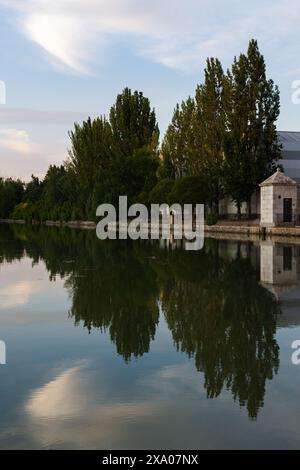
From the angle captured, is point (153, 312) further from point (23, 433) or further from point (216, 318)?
point (23, 433)

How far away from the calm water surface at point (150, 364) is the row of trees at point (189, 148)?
22049 millimetres

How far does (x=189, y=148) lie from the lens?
39188 millimetres

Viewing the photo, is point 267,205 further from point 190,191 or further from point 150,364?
point 150,364

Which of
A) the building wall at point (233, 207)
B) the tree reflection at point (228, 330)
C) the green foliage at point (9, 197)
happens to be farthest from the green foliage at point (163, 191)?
the green foliage at point (9, 197)

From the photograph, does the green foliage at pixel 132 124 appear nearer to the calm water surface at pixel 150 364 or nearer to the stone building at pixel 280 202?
the stone building at pixel 280 202

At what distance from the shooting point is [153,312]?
8898mm

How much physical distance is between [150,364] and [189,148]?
34012 mm

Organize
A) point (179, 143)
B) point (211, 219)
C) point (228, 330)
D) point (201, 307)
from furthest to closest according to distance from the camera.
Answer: point (179, 143), point (211, 219), point (201, 307), point (228, 330)

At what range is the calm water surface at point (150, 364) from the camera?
13.8ft

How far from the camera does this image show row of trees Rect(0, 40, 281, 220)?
33.4 m

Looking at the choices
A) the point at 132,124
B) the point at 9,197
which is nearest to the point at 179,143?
the point at 132,124
